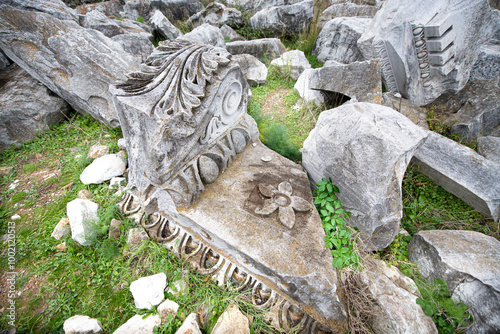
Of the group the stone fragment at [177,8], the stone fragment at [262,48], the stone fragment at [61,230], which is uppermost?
the stone fragment at [177,8]

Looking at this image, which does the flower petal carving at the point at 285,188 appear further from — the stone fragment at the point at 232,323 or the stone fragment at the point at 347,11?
the stone fragment at the point at 347,11

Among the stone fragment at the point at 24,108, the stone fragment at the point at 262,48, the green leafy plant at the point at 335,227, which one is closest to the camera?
the green leafy plant at the point at 335,227

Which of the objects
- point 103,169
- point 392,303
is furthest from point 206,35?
point 392,303

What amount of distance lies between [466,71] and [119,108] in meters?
4.15

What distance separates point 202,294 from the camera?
5.76 ft

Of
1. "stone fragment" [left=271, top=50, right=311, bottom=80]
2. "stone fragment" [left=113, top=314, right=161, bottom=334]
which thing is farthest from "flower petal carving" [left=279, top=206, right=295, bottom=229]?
"stone fragment" [left=271, top=50, right=311, bottom=80]

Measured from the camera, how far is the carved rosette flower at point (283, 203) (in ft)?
5.89

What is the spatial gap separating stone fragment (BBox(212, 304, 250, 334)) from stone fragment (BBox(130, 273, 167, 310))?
Answer: 0.50 metres

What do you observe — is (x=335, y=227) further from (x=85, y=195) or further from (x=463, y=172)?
(x=85, y=195)

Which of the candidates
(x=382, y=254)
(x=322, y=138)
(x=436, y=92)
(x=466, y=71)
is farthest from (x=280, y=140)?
(x=466, y=71)

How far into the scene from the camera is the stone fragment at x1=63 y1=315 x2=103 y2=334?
4.89 ft

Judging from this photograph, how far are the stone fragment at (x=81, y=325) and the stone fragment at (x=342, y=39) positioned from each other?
16.0 feet

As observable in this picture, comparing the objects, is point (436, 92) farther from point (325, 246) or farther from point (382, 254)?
point (325, 246)

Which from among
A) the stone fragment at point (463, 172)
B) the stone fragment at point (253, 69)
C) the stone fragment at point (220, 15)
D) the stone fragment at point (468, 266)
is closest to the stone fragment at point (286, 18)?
the stone fragment at point (220, 15)
